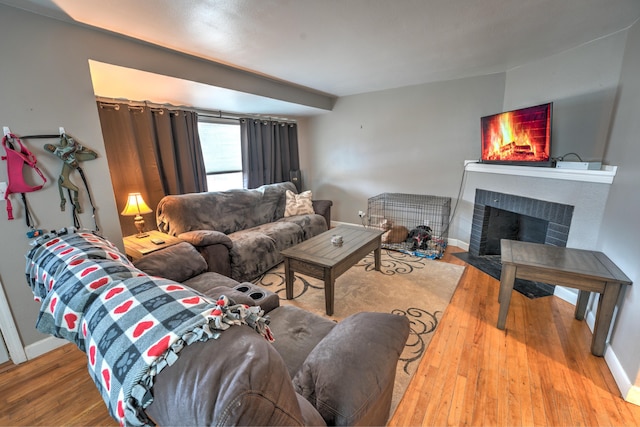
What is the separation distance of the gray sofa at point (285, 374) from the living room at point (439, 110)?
954 mm

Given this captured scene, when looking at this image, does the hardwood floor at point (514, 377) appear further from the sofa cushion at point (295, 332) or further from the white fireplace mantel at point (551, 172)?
the white fireplace mantel at point (551, 172)

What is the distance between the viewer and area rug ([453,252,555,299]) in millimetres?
2572

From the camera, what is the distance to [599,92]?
91.1 inches

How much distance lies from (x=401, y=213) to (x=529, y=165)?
1.86m

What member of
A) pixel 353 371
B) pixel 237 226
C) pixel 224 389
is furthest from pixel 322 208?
pixel 224 389

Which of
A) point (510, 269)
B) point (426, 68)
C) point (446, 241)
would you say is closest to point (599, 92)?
point (426, 68)

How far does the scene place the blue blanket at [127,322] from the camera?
0.57 metres

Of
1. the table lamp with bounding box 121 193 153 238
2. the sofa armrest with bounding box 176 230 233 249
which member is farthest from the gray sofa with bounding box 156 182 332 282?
the table lamp with bounding box 121 193 153 238

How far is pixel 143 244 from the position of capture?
2.38m

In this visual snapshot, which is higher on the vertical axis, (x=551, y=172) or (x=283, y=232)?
(x=551, y=172)

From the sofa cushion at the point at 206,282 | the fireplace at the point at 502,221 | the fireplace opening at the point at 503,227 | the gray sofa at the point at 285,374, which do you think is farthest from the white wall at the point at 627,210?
the sofa cushion at the point at 206,282

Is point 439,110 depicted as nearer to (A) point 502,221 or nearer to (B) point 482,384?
(A) point 502,221

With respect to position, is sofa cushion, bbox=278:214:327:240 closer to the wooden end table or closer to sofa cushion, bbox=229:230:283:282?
sofa cushion, bbox=229:230:283:282

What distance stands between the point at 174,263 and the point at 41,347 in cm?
113
